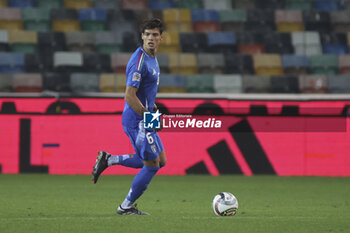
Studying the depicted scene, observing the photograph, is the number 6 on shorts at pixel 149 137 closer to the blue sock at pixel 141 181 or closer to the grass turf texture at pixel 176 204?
the blue sock at pixel 141 181

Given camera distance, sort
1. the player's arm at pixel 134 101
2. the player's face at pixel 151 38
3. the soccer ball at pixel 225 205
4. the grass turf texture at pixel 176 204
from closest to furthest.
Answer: the grass turf texture at pixel 176 204 < the player's arm at pixel 134 101 < the player's face at pixel 151 38 < the soccer ball at pixel 225 205

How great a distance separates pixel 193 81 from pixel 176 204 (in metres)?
5.84

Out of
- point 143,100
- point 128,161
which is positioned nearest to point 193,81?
point 128,161

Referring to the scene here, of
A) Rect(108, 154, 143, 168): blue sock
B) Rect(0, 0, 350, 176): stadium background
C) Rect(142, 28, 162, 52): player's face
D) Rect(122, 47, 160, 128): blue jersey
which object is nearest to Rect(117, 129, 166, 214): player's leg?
Rect(122, 47, 160, 128): blue jersey

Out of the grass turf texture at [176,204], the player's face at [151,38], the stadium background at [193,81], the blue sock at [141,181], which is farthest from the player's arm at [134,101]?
the stadium background at [193,81]

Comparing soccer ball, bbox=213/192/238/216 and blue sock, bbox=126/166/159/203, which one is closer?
blue sock, bbox=126/166/159/203

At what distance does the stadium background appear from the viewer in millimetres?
10688

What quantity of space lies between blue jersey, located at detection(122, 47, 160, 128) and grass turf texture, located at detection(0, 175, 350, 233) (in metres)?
0.88

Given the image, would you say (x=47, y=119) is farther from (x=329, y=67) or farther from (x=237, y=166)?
(x=329, y=67)

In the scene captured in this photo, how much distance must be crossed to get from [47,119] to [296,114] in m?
4.20

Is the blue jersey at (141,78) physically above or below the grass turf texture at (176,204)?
above

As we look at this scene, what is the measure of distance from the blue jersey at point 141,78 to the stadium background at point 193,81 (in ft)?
16.2

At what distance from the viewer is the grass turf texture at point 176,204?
5.10 m

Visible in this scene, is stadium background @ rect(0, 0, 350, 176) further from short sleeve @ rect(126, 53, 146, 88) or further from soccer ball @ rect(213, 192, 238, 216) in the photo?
short sleeve @ rect(126, 53, 146, 88)
